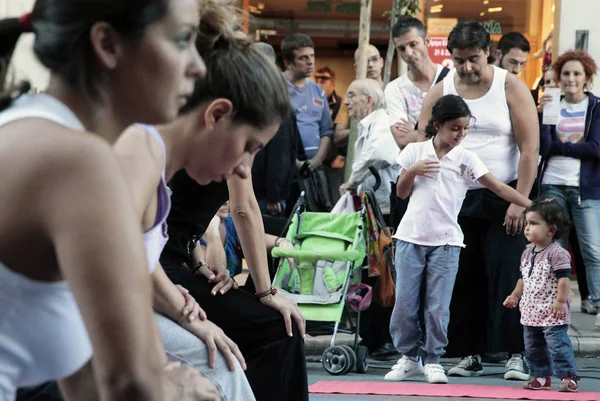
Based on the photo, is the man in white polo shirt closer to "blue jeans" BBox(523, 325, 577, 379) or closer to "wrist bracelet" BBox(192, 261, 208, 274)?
"blue jeans" BBox(523, 325, 577, 379)

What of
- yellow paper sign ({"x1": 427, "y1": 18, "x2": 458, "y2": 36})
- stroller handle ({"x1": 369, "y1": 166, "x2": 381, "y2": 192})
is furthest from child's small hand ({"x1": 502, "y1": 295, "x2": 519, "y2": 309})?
yellow paper sign ({"x1": 427, "y1": 18, "x2": 458, "y2": 36})

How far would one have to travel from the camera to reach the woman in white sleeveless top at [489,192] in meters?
7.84

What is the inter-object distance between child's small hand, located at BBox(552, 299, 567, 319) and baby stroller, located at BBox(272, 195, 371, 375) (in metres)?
1.52

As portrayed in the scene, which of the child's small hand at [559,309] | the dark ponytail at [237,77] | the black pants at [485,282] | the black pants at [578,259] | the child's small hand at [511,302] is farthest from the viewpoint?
the black pants at [578,259]

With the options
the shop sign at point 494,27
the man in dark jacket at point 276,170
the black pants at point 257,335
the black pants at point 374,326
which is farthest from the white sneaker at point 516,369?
the shop sign at point 494,27

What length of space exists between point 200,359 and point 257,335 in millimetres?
649

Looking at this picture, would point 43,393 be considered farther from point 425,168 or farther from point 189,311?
point 425,168

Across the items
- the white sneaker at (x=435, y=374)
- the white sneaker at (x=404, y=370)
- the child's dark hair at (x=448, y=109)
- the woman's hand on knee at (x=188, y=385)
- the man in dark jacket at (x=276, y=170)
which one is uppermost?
the woman's hand on knee at (x=188, y=385)

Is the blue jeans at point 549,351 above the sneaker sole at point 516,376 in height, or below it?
above

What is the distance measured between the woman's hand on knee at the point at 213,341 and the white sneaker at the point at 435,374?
4084 millimetres

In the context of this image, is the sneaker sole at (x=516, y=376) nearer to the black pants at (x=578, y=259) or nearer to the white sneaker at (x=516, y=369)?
the white sneaker at (x=516, y=369)

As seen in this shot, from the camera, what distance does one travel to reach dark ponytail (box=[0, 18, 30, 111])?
194 centimetres

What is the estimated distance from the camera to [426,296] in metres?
7.75

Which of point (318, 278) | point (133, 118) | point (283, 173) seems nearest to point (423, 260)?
point (318, 278)
